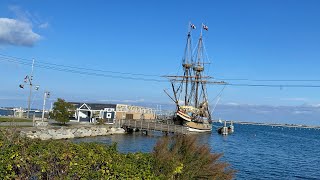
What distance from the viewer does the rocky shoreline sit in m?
51.2

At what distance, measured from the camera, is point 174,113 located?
105938mm

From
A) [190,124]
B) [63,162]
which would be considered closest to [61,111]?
[190,124]

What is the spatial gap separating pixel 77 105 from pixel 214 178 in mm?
81380

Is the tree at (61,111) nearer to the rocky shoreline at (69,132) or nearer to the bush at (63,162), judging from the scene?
the rocky shoreline at (69,132)

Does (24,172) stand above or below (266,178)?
above

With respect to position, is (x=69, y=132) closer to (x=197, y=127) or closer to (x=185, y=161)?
(x=185, y=161)

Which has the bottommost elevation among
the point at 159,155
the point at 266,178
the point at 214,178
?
the point at 266,178

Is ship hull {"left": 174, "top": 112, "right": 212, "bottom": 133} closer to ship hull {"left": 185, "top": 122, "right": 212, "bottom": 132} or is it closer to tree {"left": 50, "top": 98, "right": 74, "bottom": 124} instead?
ship hull {"left": 185, "top": 122, "right": 212, "bottom": 132}

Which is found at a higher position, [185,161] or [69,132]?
[185,161]

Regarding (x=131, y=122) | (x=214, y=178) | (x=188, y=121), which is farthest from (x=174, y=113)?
(x=214, y=178)

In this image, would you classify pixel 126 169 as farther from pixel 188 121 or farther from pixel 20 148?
pixel 188 121

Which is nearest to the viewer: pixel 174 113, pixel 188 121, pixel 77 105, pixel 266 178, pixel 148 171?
pixel 148 171

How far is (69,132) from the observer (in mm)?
59500

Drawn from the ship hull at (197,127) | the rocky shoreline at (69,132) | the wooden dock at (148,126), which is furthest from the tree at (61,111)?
the ship hull at (197,127)
